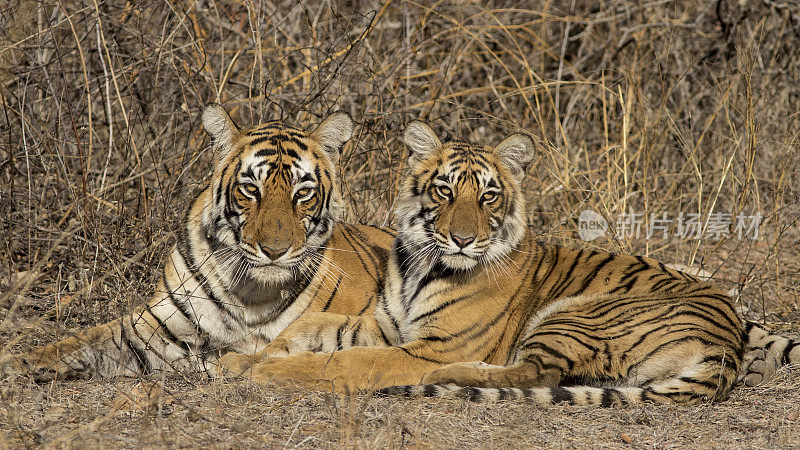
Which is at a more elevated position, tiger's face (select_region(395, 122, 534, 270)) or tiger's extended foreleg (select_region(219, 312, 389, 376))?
tiger's face (select_region(395, 122, 534, 270))

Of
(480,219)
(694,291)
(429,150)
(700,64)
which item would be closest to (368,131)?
(429,150)

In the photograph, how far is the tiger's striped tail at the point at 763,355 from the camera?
3.46 meters

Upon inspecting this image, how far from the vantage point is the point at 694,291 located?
138 inches

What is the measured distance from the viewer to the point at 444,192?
3.61m

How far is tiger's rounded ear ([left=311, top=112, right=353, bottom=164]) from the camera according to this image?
373cm

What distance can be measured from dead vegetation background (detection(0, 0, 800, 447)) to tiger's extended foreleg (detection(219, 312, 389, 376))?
228mm

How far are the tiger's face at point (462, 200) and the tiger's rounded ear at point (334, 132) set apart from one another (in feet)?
0.93

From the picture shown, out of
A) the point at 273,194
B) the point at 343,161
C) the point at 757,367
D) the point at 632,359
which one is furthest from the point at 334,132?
the point at 757,367

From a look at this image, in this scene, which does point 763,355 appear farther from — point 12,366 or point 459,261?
point 12,366

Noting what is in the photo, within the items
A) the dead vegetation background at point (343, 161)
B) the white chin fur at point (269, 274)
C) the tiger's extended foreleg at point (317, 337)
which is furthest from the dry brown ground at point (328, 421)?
the white chin fur at point (269, 274)

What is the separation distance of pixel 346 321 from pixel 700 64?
482 cm

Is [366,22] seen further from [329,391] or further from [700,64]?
[329,391]
